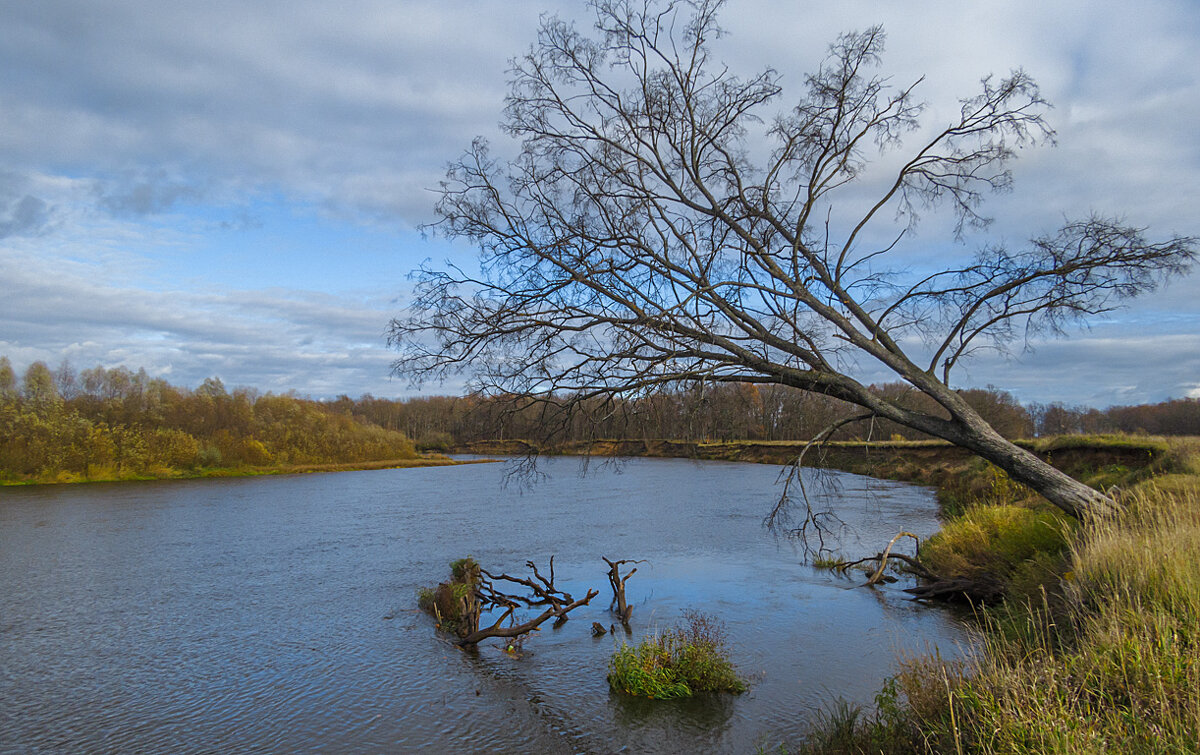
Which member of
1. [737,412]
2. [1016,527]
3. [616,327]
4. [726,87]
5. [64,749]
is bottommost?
[64,749]

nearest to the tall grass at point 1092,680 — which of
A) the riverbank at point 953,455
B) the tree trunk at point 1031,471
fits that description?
the tree trunk at point 1031,471

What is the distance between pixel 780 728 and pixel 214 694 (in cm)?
772

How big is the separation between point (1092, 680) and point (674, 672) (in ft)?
16.6

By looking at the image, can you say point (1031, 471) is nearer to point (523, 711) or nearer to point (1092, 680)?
point (1092, 680)

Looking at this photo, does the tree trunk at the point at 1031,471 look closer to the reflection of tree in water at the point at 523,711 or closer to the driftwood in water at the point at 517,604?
the reflection of tree in water at the point at 523,711

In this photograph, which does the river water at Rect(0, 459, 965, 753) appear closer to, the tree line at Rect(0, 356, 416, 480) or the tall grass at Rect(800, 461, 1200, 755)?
the tall grass at Rect(800, 461, 1200, 755)

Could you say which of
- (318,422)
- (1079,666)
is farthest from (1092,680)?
(318,422)

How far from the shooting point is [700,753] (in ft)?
23.1

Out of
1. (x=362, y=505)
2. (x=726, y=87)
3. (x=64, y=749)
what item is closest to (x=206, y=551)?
(x=362, y=505)

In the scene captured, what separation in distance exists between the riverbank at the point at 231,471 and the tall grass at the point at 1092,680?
53.3 meters

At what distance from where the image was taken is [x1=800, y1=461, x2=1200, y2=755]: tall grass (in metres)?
3.74

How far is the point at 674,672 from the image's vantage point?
862 centimetres

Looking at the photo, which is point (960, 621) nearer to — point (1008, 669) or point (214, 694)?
point (1008, 669)

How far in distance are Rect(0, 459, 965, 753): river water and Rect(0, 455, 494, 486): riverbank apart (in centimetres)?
2349
